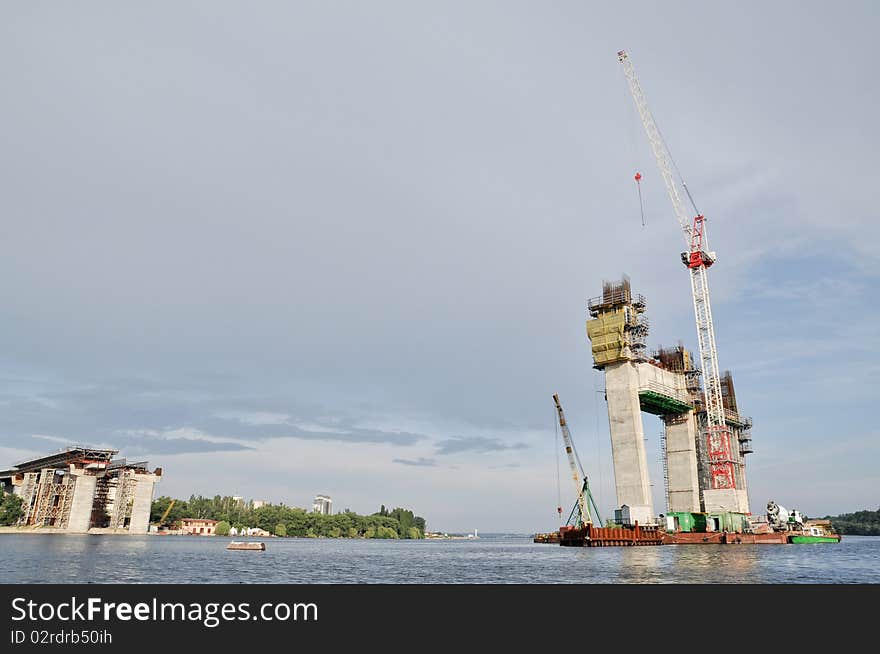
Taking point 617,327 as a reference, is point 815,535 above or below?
below

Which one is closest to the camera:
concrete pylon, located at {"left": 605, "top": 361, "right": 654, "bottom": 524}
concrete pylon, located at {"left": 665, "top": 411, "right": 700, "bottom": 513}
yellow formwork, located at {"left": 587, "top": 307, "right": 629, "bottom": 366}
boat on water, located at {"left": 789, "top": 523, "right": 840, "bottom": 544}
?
concrete pylon, located at {"left": 605, "top": 361, "right": 654, "bottom": 524}

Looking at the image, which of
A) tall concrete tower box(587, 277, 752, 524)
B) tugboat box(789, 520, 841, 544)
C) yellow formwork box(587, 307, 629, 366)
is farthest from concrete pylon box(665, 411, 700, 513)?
yellow formwork box(587, 307, 629, 366)

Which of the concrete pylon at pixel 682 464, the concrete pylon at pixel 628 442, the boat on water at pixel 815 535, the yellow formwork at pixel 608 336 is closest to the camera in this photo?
the concrete pylon at pixel 628 442

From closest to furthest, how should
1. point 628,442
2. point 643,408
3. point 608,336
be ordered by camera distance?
point 628,442, point 608,336, point 643,408

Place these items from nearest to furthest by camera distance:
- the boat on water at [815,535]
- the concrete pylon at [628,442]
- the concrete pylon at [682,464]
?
the concrete pylon at [628,442] → the boat on water at [815,535] → the concrete pylon at [682,464]

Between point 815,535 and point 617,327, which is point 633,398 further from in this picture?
point 815,535

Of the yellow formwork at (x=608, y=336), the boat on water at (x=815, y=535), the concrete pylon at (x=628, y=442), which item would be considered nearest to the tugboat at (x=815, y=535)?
the boat on water at (x=815, y=535)

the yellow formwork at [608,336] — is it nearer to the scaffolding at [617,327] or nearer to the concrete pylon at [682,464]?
the scaffolding at [617,327]

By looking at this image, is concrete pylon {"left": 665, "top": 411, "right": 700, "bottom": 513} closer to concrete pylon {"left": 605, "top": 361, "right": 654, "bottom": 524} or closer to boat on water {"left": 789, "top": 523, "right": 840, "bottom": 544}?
boat on water {"left": 789, "top": 523, "right": 840, "bottom": 544}

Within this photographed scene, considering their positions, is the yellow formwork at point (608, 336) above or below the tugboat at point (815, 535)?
above

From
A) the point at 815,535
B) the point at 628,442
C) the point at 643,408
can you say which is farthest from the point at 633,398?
the point at 815,535

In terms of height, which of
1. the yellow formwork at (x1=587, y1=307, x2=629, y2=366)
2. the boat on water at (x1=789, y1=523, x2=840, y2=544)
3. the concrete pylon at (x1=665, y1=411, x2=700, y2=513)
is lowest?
the boat on water at (x1=789, y1=523, x2=840, y2=544)
